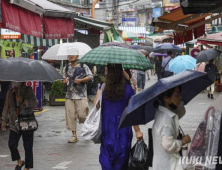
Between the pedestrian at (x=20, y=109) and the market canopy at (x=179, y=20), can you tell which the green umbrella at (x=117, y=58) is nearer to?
the pedestrian at (x=20, y=109)

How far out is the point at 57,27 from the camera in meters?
10.7

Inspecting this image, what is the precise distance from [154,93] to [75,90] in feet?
18.7

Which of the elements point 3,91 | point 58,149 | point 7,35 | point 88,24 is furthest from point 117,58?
point 88,24

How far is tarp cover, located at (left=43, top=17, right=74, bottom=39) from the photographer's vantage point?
1024 centimetres

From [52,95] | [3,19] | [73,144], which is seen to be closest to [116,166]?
[3,19]

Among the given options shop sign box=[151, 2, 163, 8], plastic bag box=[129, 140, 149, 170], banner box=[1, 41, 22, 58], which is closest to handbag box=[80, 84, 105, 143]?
plastic bag box=[129, 140, 149, 170]

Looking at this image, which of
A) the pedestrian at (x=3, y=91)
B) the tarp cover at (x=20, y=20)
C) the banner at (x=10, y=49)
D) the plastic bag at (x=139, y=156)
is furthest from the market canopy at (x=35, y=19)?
the plastic bag at (x=139, y=156)

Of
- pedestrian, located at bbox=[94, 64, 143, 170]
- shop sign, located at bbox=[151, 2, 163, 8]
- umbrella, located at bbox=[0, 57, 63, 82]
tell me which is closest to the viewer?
pedestrian, located at bbox=[94, 64, 143, 170]

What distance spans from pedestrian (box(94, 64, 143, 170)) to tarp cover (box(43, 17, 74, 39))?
4738 millimetres

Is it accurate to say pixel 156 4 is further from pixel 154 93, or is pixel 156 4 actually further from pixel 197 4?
pixel 154 93

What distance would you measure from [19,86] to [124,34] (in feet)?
75.6

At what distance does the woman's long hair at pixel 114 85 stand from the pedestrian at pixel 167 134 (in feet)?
4.79

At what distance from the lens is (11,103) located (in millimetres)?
6926

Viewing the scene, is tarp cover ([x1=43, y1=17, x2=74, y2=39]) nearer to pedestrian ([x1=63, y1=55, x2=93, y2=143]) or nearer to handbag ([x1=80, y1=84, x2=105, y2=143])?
pedestrian ([x1=63, y1=55, x2=93, y2=143])
